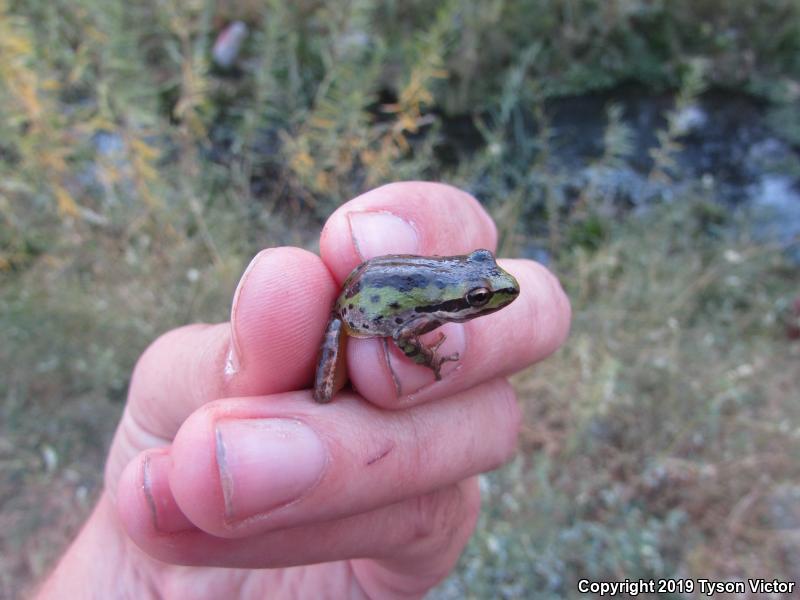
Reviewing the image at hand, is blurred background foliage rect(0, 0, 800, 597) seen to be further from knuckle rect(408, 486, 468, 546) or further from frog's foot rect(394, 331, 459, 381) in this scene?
frog's foot rect(394, 331, 459, 381)

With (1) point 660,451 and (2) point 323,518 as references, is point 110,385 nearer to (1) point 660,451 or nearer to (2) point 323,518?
(2) point 323,518

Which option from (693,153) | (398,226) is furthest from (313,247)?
(693,153)

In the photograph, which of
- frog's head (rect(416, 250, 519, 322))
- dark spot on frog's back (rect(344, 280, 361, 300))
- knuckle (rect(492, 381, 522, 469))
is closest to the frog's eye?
frog's head (rect(416, 250, 519, 322))

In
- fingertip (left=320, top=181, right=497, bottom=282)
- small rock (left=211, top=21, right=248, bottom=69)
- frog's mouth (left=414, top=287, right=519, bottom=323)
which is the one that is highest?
fingertip (left=320, top=181, right=497, bottom=282)

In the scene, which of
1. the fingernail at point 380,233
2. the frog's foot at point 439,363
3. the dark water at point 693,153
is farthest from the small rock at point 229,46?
the frog's foot at point 439,363

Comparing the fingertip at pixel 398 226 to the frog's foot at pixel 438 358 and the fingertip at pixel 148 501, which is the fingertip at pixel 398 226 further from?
the fingertip at pixel 148 501

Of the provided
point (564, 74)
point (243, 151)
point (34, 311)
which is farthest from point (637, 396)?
point (564, 74)
